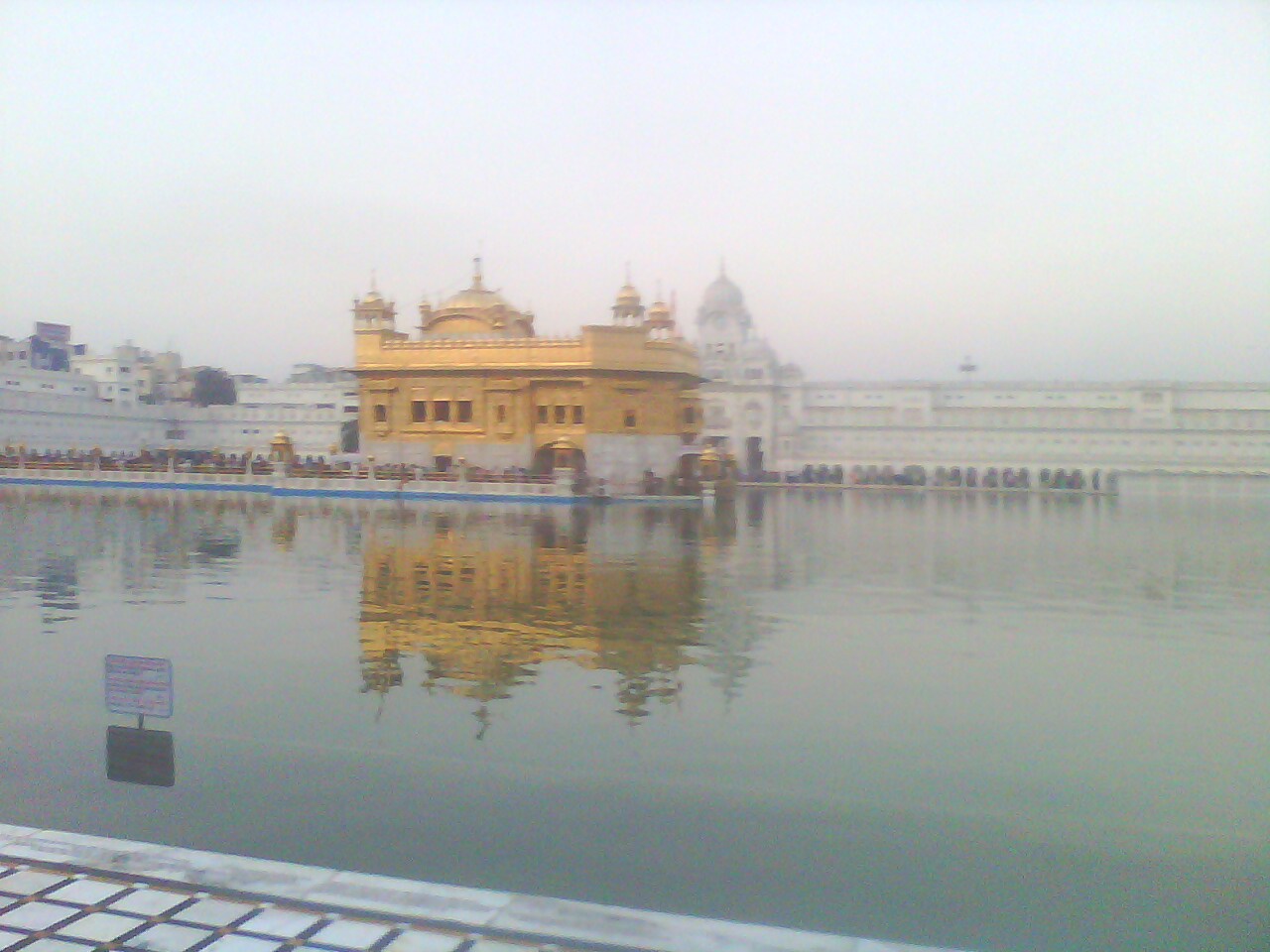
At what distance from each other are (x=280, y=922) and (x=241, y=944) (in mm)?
168

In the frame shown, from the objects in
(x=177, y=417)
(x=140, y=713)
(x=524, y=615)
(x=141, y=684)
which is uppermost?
(x=177, y=417)

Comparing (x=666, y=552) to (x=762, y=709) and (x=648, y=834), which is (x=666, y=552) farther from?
(x=648, y=834)

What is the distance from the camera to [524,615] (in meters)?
10.0

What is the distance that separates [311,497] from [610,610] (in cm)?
2187

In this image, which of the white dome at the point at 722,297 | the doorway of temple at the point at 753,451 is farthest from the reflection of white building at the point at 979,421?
the white dome at the point at 722,297

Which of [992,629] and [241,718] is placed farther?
[992,629]

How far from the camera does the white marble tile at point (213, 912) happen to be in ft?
12.1

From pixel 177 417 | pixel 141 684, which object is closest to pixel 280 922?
pixel 141 684

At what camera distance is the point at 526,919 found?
367 cm

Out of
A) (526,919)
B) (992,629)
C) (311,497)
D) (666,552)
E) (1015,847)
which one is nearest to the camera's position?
(526,919)

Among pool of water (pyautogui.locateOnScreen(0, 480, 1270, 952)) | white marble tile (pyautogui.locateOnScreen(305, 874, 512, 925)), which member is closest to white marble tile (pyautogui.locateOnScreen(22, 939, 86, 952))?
white marble tile (pyautogui.locateOnScreen(305, 874, 512, 925))

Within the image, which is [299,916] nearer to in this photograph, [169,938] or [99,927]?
[169,938]

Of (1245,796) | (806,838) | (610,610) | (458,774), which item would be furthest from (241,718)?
(1245,796)

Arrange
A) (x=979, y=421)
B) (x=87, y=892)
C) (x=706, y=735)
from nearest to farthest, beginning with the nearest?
(x=87, y=892) → (x=706, y=735) → (x=979, y=421)
